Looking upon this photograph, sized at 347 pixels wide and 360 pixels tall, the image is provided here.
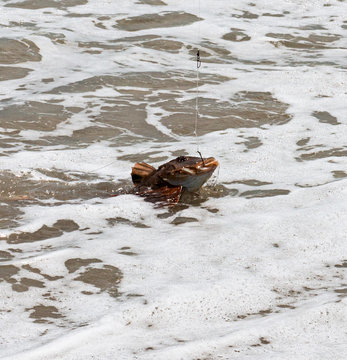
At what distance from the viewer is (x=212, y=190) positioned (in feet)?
18.5

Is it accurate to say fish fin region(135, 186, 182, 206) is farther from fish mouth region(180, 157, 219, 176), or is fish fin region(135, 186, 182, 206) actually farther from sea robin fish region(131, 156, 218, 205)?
fish mouth region(180, 157, 219, 176)

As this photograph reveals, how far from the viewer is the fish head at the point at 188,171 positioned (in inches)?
207

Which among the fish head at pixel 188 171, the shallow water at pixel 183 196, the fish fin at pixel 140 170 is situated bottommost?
the shallow water at pixel 183 196

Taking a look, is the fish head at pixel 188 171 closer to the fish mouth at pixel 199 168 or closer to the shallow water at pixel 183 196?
the fish mouth at pixel 199 168

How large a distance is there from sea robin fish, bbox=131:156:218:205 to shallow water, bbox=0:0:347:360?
0.11 m

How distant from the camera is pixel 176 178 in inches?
208

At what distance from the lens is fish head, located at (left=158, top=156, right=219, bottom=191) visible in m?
5.25

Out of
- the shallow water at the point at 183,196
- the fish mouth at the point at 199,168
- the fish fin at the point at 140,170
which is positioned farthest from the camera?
the fish fin at the point at 140,170

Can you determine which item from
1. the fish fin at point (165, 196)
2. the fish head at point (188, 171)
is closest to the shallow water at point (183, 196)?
the fish fin at point (165, 196)

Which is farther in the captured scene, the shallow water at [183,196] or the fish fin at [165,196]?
the fish fin at [165,196]

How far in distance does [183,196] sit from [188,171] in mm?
240

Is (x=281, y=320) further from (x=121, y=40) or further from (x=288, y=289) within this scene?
(x=121, y=40)

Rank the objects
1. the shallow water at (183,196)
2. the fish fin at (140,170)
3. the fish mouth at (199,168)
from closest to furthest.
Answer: the shallow water at (183,196) < the fish mouth at (199,168) < the fish fin at (140,170)

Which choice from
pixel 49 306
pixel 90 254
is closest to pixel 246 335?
pixel 49 306
